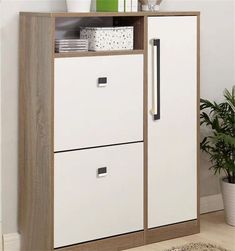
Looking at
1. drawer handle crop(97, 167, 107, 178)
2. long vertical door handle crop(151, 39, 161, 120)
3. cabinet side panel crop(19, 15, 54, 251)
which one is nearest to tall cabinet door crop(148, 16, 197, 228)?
long vertical door handle crop(151, 39, 161, 120)

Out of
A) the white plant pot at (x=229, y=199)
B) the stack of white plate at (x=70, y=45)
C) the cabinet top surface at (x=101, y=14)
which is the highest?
the cabinet top surface at (x=101, y=14)

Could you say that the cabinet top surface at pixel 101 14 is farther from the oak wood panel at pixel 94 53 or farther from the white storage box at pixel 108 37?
the oak wood panel at pixel 94 53

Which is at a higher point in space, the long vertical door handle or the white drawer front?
the long vertical door handle

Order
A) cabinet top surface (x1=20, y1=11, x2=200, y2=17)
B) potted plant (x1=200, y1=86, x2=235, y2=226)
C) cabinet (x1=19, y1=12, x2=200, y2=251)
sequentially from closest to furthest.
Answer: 1. cabinet top surface (x1=20, y1=11, x2=200, y2=17)
2. cabinet (x1=19, y1=12, x2=200, y2=251)
3. potted plant (x1=200, y1=86, x2=235, y2=226)

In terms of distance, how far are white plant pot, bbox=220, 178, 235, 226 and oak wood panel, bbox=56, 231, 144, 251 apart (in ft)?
2.17

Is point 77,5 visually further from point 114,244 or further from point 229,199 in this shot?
point 229,199

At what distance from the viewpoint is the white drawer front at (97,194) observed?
133 inches

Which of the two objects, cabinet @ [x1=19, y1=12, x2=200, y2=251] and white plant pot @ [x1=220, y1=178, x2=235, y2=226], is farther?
white plant pot @ [x1=220, y1=178, x2=235, y2=226]

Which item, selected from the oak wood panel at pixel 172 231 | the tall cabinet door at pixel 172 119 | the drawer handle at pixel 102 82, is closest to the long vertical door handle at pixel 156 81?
the tall cabinet door at pixel 172 119

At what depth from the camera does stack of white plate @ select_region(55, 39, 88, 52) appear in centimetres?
329

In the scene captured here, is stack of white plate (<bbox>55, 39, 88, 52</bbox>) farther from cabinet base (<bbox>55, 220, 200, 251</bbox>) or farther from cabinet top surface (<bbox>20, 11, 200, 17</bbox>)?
cabinet base (<bbox>55, 220, 200, 251</bbox>)

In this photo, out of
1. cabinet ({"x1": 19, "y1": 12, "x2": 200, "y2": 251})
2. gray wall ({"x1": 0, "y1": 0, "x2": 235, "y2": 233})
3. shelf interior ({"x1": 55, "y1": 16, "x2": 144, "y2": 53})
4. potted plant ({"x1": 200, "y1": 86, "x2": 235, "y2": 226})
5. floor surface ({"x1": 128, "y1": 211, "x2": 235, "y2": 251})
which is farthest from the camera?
potted plant ({"x1": 200, "y1": 86, "x2": 235, "y2": 226})

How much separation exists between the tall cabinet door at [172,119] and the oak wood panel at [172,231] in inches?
1.2

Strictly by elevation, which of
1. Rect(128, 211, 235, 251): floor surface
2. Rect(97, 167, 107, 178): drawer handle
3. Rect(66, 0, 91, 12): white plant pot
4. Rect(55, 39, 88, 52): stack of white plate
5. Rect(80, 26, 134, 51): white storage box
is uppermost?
Rect(66, 0, 91, 12): white plant pot
